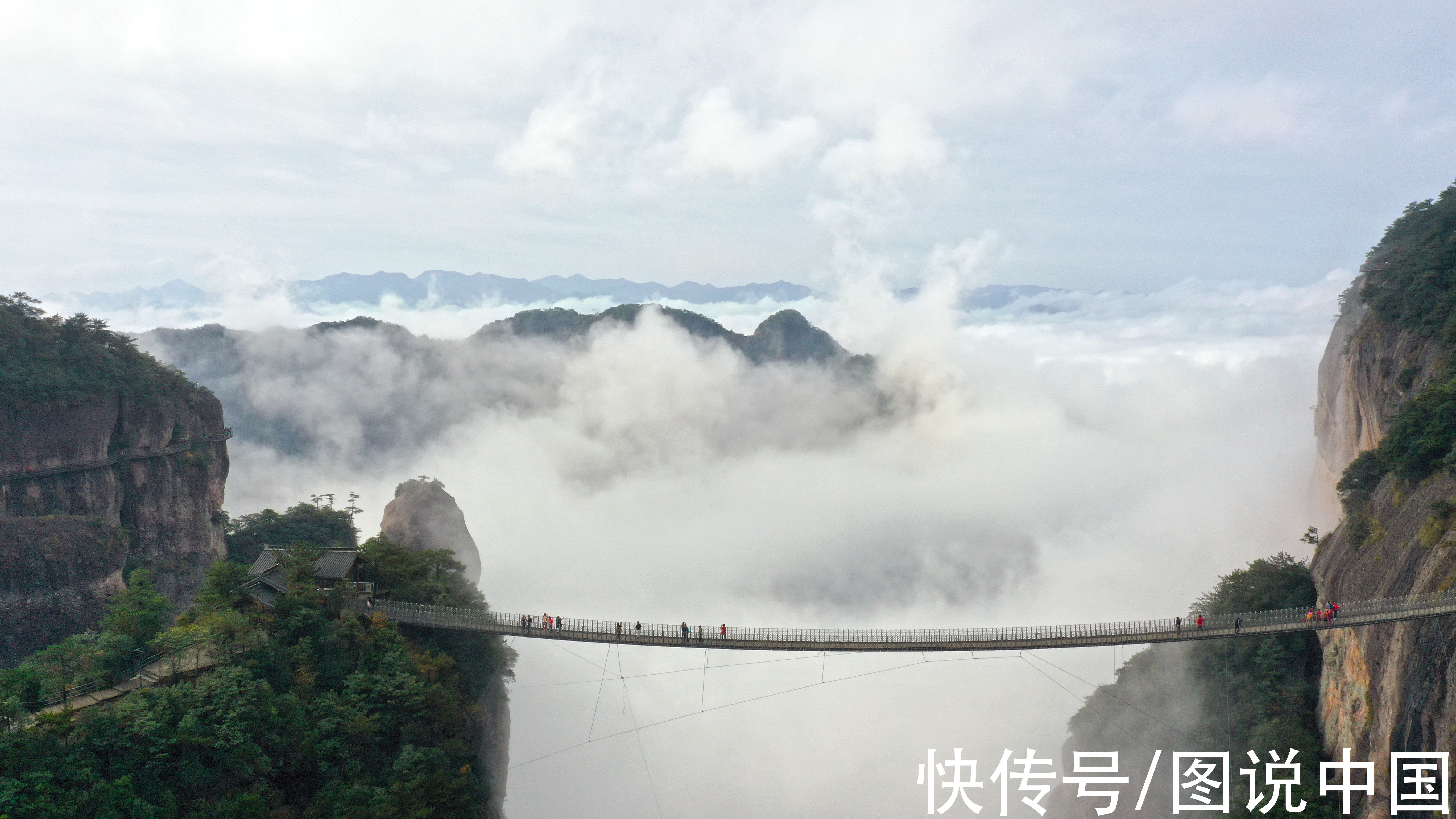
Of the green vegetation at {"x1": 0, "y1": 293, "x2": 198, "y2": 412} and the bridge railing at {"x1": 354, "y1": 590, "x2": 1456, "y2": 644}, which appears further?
the green vegetation at {"x1": 0, "y1": 293, "x2": 198, "y2": 412}

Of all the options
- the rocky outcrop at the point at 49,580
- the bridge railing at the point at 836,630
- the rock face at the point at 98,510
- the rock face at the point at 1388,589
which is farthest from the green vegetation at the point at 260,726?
the rock face at the point at 1388,589

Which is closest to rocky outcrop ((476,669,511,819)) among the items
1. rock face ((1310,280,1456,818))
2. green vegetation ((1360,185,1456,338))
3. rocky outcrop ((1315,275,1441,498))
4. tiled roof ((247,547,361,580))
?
tiled roof ((247,547,361,580))

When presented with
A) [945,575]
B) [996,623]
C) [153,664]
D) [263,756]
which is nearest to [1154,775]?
[263,756]

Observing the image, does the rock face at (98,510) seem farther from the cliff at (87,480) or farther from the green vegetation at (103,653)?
the green vegetation at (103,653)

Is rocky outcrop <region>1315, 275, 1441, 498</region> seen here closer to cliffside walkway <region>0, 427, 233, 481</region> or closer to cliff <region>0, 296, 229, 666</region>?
cliff <region>0, 296, 229, 666</region>

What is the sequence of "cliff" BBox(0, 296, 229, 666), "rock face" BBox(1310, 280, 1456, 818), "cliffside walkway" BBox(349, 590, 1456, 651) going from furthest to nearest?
"cliff" BBox(0, 296, 229, 666)
"cliffside walkway" BBox(349, 590, 1456, 651)
"rock face" BBox(1310, 280, 1456, 818)

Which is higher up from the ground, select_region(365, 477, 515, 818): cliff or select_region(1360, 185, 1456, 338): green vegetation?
select_region(1360, 185, 1456, 338): green vegetation

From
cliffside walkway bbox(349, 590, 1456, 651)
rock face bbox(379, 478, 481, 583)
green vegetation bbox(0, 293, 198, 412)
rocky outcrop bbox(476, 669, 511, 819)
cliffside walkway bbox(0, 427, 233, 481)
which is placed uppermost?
green vegetation bbox(0, 293, 198, 412)

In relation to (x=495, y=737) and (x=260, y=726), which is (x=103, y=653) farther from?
(x=495, y=737)
